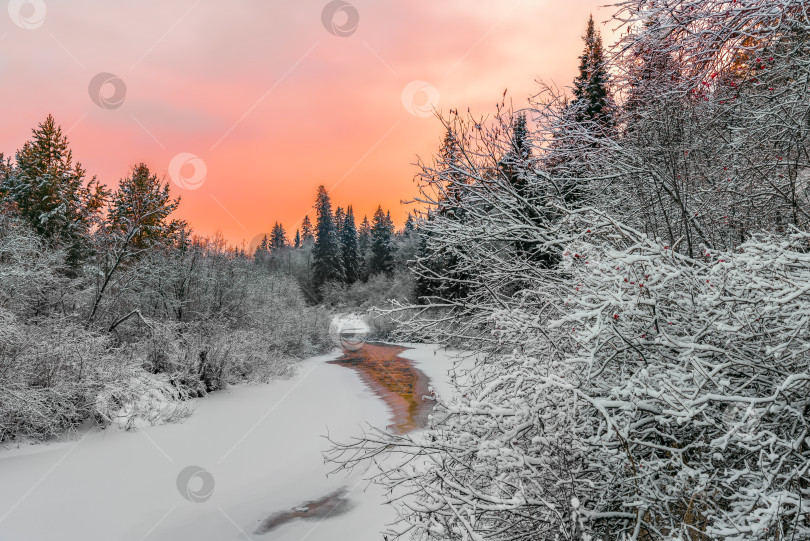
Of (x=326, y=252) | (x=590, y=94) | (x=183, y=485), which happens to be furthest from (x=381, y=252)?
(x=183, y=485)

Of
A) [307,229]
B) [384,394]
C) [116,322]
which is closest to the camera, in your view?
[116,322]

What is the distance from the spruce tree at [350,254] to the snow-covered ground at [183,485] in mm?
47623

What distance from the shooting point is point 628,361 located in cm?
346

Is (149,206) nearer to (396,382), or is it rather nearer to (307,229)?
(396,382)

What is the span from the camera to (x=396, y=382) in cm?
1911

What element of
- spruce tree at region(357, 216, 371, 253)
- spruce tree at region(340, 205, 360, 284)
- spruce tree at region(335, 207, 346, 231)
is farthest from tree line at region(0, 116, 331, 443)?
spruce tree at region(335, 207, 346, 231)

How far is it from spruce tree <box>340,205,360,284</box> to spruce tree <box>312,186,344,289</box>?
0.81 metres

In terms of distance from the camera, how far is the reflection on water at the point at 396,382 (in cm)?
1297

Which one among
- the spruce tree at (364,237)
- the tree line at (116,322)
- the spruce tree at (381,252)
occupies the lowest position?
the tree line at (116,322)

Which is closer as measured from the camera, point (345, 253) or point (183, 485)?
point (183, 485)

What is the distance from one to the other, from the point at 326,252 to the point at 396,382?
44131 mm

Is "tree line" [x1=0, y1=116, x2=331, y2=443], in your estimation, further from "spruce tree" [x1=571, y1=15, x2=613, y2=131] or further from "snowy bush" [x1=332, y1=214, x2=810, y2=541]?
"spruce tree" [x1=571, y1=15, x2=613, y2=131]

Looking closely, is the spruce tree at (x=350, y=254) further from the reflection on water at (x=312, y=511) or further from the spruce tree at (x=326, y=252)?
the reflection on water at (x=312, y=511)

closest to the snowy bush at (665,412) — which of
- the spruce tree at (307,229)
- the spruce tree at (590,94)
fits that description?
the spruce tree at (590,94)
